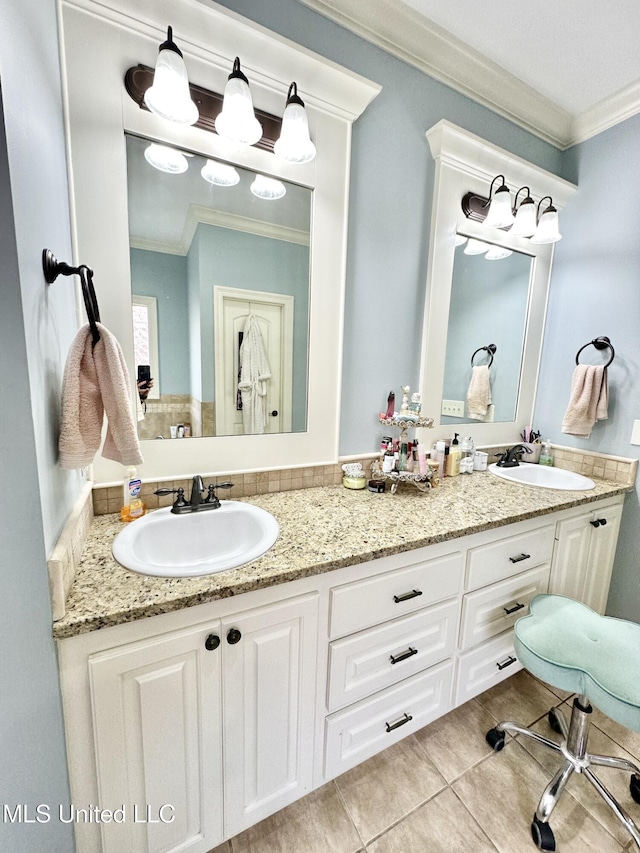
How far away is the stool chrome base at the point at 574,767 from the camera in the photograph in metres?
1.00

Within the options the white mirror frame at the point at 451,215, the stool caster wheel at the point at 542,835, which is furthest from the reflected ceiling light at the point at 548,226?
the stool caster wheel at the point at 542,835

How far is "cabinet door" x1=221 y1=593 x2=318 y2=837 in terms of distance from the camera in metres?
0.86

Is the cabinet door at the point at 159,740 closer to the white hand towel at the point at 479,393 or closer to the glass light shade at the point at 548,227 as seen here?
the white hand towel at the point at 479,393

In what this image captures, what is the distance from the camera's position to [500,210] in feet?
5.08

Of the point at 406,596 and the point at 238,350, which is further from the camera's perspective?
the point at 238,350

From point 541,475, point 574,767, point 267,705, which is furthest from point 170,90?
point 574,767

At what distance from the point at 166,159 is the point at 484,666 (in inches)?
86.3

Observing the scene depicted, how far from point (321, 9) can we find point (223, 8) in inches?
16.6

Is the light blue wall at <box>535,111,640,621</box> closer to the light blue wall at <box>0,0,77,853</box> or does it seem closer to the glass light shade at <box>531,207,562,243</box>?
the glass light shade at <box>531,207,562,243</box>

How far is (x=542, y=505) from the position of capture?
1340mm

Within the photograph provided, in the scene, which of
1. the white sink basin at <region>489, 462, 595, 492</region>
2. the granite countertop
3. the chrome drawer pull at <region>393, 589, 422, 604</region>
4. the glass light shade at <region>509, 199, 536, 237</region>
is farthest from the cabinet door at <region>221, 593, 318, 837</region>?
the glass light shade at <region>509, 199, 536, 237</region>

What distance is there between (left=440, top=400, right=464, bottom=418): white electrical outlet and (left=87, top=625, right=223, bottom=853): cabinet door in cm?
144

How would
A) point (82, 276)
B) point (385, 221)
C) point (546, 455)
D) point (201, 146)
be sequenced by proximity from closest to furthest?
point (82, 276) < point (201, 146) < point (385, 221) < point (546, 455)

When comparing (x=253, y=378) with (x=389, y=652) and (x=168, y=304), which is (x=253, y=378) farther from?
(x=389, y=652)
